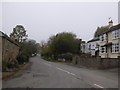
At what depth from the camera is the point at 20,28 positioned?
11350 cm

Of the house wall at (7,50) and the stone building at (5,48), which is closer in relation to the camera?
the stone building at (5,48)

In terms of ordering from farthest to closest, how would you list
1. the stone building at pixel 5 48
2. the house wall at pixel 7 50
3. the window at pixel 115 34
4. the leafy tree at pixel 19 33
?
the leafy tree at pixel 19 33, the window at pixel 115 34, the house wall at pixel 7 50, the stone building at pixel 5 48

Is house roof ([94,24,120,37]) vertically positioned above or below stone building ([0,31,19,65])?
above

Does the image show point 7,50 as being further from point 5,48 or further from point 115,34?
point 115,34

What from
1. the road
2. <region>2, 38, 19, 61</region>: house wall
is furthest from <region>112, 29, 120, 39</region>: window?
the road

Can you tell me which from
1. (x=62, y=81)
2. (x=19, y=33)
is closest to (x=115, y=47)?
(x=62, y=81)

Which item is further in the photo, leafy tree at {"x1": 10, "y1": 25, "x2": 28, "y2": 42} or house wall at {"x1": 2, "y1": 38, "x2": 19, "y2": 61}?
leafy tree at {"x1": 10, "y1": 25, "x2": 28, "y2": 42}

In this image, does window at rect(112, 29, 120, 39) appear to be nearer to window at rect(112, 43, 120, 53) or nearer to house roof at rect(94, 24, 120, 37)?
house roof at rect(94, 24, 120, 37)

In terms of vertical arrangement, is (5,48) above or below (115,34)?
below

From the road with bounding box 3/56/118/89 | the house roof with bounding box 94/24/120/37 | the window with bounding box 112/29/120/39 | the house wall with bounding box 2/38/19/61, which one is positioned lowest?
the road with bounding box 3/56/118/89

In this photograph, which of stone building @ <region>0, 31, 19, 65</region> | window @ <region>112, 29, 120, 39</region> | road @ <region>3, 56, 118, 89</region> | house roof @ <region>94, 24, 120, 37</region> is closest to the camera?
road @ <region>3, 56, 118, 89</region>

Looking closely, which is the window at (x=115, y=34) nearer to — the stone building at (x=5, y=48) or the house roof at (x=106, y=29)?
the house roof at (x=106, y=29)

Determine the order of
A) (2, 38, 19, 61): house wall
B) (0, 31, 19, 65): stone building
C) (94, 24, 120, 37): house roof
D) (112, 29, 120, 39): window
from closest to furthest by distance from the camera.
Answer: (0, 31, 19, 65): stone building < (2, 38, 19, 61): house wall < (112, 29, 120, 39): window < (94, 24, 120, 37): house roof

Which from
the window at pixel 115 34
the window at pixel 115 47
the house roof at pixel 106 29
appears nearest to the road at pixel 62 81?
the window at pixel 115 47
